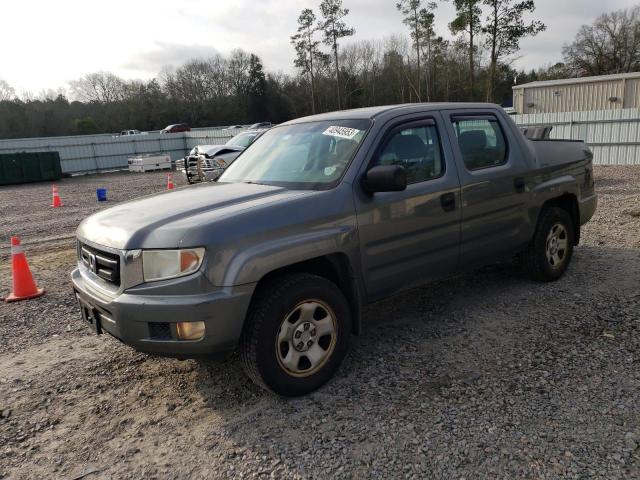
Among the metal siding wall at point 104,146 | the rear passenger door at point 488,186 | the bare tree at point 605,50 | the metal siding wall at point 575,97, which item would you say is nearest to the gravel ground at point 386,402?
the rear passenger door at point 488,186

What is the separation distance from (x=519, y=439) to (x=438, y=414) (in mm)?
473

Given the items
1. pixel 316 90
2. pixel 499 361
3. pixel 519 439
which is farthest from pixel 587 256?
pixel 316 90

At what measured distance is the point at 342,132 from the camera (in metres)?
3.78

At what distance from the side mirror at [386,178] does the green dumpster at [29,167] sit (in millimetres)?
23835

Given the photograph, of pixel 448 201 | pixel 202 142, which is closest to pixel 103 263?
pixel 448 201

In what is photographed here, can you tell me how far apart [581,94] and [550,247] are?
91.8ft

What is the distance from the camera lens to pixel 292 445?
276 cm

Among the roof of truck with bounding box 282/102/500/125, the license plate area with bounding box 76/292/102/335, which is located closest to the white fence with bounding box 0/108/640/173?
the roof of truck with bounding box 282/102/500/125

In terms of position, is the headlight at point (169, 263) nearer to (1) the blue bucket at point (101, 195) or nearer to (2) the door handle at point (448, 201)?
(2) the door handle at point (448, 201)

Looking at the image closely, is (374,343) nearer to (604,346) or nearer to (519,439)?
(519,439)

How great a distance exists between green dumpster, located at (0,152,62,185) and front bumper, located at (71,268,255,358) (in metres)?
23.4

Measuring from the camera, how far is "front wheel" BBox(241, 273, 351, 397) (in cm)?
295

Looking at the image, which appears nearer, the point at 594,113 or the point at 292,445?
the point at 292,445

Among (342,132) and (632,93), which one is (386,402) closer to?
(342,132)
